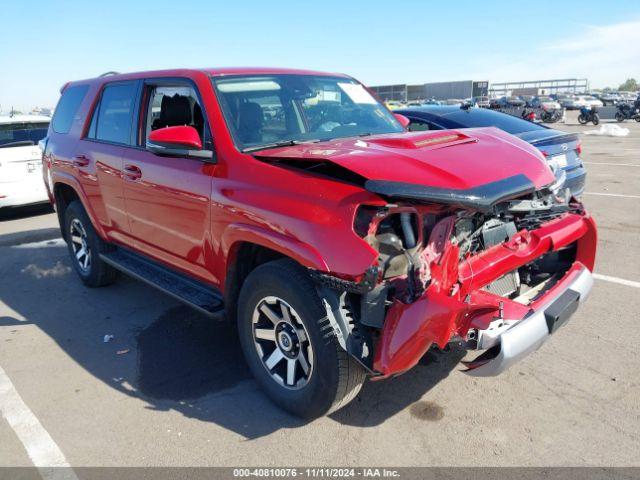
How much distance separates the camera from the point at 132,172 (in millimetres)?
4227

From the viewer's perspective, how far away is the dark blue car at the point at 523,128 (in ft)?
21.2

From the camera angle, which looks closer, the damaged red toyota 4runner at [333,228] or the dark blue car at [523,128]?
the damaged red toyota 4runner at [333,228]

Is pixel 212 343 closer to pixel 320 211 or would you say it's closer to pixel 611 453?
pixel 320 211

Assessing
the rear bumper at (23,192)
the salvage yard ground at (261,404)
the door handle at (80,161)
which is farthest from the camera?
the rear bumper at (23,192)

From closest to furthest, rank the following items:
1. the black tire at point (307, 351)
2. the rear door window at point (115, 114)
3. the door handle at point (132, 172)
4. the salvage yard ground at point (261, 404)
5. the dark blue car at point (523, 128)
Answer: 1. the black tire at point (307, 351)
2. the salvage yard ground at point (261, 404)
3. the door handle at point (132, 172)
4. the rear door window at point (115, 114)
5. the dark blue car at point (523, 128)

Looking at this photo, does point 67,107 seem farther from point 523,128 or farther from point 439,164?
point 523,128

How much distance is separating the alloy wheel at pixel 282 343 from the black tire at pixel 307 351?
0.01 meters

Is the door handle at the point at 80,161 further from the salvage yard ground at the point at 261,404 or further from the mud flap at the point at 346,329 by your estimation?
the mud flap at the point at 346,329

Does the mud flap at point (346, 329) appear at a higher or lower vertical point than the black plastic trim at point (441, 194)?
lower

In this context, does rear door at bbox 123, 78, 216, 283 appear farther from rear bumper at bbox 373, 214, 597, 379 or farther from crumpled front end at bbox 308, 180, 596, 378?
rear bumper at bbox 373, 214, 597, 379

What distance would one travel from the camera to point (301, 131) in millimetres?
3754

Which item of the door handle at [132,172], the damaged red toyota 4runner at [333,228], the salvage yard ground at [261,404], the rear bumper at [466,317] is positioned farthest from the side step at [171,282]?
the rear bumper at [466,317]

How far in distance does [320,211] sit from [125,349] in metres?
2.38

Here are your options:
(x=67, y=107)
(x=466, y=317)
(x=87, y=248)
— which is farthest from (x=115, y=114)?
(x=466, y=317)
